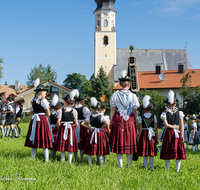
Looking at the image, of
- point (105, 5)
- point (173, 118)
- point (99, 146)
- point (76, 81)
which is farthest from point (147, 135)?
point (76, 81)

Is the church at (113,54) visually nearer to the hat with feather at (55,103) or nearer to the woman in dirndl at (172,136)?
the hat with feather at (55,103)

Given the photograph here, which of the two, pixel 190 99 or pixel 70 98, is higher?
pixel 190 99

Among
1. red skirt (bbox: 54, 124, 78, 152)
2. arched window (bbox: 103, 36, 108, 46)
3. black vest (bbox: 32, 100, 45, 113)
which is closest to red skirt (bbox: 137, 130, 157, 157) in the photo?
red skirt (bbox: 54, 124, 78, 152)

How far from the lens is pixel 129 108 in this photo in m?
6.89

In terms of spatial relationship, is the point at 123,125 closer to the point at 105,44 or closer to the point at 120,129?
the point at 120,129

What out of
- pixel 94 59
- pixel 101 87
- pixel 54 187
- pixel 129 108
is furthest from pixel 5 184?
pixel 94 59

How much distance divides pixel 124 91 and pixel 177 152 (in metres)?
1.97

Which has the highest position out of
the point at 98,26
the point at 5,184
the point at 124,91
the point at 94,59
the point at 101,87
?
the point at 98,26

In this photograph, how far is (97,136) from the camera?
6996 millimetres

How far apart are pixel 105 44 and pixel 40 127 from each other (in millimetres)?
57193

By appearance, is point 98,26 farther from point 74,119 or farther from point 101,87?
point 74,119

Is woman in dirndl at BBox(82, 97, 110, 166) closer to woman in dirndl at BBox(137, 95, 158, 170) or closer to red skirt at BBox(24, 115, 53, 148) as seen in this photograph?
woman in dirndl at BBox(137, 95, 158, 170)

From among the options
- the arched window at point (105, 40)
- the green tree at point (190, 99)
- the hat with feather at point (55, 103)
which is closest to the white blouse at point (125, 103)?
the hat with feather at point (55, 103)

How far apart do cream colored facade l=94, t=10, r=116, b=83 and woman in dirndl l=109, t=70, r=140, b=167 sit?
54.8 metres
